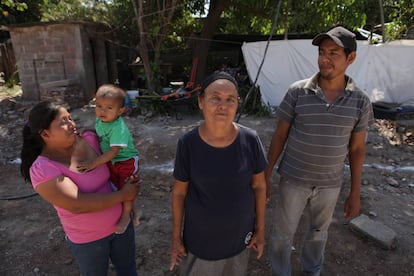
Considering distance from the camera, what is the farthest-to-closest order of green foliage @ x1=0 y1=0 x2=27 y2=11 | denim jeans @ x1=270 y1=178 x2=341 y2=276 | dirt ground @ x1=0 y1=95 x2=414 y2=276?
1. green foliage @ x1=0 y1=0 x2=27 y2=11
2. dirt ground @ x1=0 y1=95 x2=414 y2=276
3. denim jeans @ x1=270 y1=178 x2=341 y2=276

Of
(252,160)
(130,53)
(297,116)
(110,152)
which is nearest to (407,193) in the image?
(297,116)

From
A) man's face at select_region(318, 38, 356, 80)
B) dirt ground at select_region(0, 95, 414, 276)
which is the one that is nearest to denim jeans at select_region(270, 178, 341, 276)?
dirt ground at select_region(0, 95, 414, 276)

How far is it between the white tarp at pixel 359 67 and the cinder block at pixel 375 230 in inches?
208

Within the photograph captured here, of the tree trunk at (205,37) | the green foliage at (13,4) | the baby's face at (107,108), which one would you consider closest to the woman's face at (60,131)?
the baby's face at (107,108)

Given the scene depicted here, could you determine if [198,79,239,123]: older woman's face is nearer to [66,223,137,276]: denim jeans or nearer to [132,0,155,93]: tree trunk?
[66,223,137,276]: denim jeans

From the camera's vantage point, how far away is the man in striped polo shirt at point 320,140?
1843mm

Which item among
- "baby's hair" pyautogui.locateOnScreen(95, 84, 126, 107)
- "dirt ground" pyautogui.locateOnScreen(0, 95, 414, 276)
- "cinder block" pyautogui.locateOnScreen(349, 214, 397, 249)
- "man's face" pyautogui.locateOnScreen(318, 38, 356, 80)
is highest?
"man's face" pyautogui.locateOnScreen(318, 38, 356, 80)

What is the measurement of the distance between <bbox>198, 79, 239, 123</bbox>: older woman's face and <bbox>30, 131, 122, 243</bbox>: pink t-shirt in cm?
70

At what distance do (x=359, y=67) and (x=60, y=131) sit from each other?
27.1 ft

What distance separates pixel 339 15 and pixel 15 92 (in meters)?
10.8

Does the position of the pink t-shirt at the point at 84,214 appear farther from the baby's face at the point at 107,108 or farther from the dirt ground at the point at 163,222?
the dirt ground at the point at 163,222

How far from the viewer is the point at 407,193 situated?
3.91 metres

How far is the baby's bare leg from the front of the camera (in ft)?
5.49

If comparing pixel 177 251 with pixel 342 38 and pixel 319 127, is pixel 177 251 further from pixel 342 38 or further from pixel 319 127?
pixel 342 38
